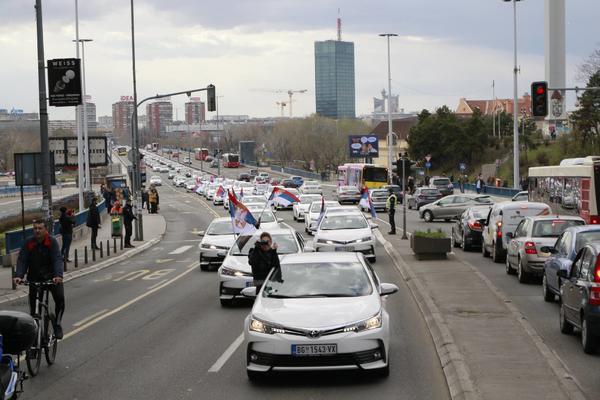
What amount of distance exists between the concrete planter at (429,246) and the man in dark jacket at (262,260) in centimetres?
1249

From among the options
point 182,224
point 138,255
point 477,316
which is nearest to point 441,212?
point 182,224

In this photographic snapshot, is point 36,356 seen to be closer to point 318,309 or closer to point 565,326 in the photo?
point 318,309

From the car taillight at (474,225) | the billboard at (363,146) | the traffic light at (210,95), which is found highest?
the traffic light at (210,95)

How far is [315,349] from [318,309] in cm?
71

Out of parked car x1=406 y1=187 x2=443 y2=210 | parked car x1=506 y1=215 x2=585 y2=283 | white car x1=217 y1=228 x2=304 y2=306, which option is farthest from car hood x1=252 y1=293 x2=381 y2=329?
parked car x1=406 y1=187 x2=443 y2=210

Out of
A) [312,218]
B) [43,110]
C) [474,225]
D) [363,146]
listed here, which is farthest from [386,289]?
[363,146]

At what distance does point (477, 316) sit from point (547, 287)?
3234mm

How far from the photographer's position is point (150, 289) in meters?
22.1

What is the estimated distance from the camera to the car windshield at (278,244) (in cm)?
1956

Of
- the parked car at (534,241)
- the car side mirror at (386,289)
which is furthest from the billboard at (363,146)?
the car side mirror at (386,289)

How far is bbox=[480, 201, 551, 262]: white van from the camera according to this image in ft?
85.6

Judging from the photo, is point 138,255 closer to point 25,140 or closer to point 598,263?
point 598,263

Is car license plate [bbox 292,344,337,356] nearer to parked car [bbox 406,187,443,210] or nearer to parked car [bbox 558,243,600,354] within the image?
parked car [bbox 558,243,600,354]

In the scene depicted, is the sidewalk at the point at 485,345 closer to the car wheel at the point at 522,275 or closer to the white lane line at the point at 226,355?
the car wheel at the point at 522,275
